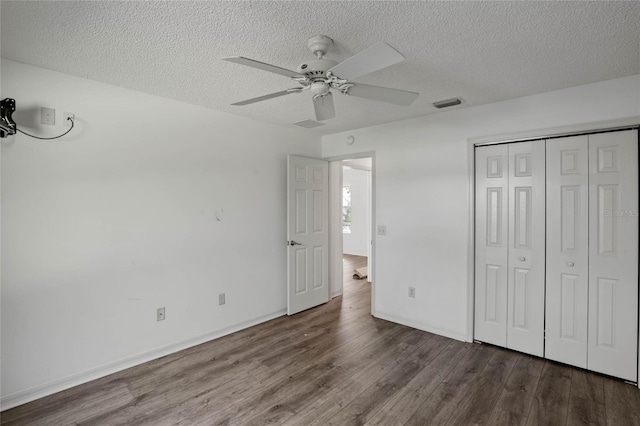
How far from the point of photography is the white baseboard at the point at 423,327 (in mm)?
3357

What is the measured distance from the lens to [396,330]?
362 cm

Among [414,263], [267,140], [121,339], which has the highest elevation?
[267,140]

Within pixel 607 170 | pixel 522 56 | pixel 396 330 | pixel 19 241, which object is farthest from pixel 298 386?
pixel 607 170

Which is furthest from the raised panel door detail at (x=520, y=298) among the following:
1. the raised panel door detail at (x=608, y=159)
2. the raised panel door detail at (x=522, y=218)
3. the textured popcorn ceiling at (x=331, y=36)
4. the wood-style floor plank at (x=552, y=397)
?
the textured popcorn ceiling at (x=331, y=36)

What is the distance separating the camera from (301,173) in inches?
164

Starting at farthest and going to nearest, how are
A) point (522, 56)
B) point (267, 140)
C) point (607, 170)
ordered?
1. point (267, 140)
2. point (607, 170)
3. point (522, 56)

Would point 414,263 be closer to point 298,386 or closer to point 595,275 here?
point 595,275

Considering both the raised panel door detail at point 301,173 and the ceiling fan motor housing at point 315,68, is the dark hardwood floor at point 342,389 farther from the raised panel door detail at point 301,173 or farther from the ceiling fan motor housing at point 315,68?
the ceiling fan motor housing at point 315,68

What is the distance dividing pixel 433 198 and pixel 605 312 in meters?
1.74

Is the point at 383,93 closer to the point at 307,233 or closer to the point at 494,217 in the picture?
the point at 494,217

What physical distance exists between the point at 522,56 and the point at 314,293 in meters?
3.46

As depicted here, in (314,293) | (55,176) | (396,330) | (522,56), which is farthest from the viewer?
(314,293)

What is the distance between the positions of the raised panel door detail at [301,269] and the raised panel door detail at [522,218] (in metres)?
2.44

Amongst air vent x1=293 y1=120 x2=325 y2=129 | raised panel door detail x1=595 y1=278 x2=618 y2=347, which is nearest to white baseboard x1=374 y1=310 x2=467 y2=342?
raised panel door detail x1=595 y1=278 x2=618 y2=347
